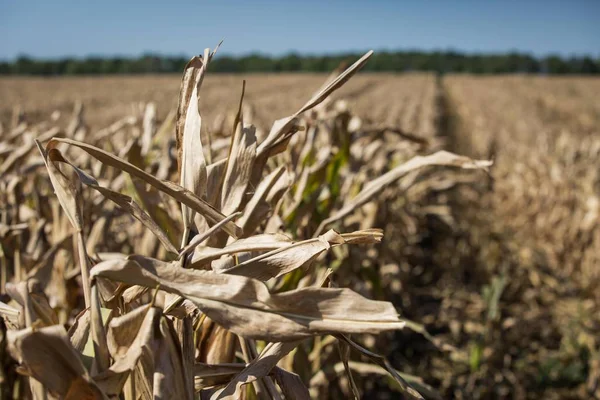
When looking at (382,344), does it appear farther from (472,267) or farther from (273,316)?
(273,316)

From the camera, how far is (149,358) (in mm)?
742

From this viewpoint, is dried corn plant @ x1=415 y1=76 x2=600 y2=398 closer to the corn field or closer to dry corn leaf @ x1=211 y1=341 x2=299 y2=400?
the corn field

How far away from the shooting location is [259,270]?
0.78m

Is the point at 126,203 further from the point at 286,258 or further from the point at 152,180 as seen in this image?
the point at 286,258

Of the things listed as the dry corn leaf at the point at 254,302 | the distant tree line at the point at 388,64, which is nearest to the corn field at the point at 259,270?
the dry corn leaf at the point at 254,302

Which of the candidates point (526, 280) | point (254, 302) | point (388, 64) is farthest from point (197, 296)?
point (388, 64)

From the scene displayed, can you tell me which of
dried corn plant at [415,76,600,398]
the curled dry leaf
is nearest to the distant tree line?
dried corn plant at [415,76,600,398]

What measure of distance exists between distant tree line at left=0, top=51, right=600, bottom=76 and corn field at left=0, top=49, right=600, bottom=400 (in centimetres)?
5971

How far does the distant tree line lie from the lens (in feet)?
199

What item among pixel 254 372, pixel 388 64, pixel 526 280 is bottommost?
pixel 526 280

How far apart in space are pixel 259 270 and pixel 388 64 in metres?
74.6

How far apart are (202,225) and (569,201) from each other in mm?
5274

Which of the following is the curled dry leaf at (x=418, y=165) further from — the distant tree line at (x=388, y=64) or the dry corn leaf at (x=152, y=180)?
the distant tree line at (x=388, y=64)

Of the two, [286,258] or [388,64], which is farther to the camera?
[388,64]
